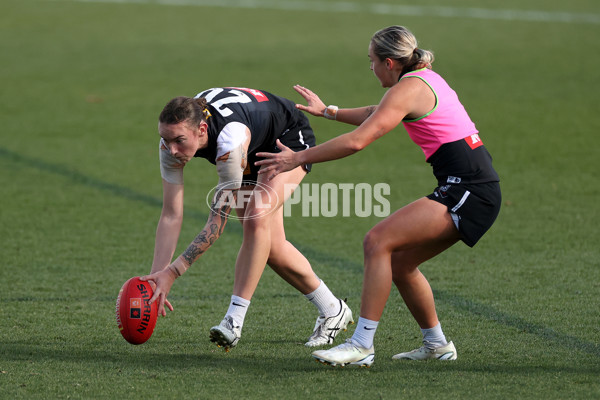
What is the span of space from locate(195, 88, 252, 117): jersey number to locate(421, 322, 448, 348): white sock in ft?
5.44

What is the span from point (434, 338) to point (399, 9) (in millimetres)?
20617

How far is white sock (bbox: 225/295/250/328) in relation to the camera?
191 inches

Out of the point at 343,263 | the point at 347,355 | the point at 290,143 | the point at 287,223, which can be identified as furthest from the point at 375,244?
the point at 287,223

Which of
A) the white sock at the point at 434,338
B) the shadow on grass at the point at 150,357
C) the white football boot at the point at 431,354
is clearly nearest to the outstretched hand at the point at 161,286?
the shadow on grass at the point at 150,357

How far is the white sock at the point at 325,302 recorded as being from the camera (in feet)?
17.5

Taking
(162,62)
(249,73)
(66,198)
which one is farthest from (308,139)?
(162,62)

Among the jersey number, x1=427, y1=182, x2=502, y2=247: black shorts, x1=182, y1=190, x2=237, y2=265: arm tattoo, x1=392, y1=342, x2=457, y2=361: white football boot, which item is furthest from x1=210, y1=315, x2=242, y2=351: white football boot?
x1=427, y1=182, x2=502, y2=247: black shorts

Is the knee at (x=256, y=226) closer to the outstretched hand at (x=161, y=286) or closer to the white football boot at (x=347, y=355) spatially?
the outstretched hand at (x=161, y=286)

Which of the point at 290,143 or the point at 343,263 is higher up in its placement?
the point at 290,143

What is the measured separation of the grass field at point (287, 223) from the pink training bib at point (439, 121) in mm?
1229

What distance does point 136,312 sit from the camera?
186 inches

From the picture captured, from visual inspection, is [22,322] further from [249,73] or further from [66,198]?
[249,73]

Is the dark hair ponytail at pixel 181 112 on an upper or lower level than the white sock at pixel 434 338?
upper

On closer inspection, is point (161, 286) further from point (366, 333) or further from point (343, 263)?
point (343, 263)
